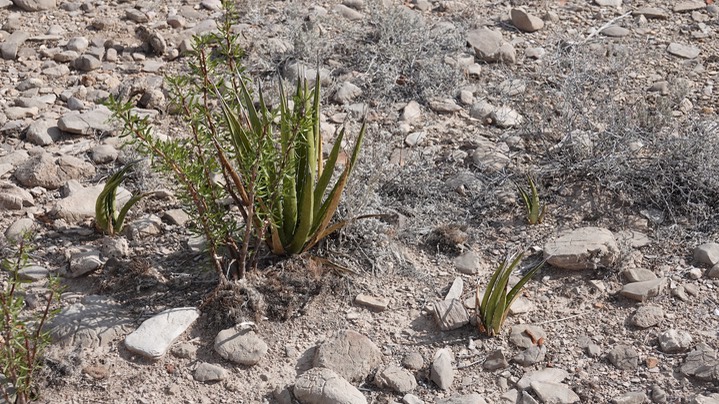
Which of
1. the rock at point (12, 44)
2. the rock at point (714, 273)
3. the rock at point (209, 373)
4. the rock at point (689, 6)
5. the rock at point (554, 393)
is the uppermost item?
the rock at point (689, 6)

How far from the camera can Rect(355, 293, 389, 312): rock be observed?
387 cm

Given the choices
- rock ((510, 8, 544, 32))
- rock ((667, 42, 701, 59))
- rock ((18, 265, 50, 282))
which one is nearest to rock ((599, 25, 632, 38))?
rock ((667, 42, 701, 59))

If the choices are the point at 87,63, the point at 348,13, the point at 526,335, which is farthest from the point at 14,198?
the point at 348,13

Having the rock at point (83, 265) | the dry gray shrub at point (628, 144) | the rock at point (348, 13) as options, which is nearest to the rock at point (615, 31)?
the dry gray shrub at point (628, 144)

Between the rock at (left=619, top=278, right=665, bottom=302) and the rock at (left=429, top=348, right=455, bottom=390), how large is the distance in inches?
36.1

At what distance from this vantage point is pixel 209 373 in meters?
3.49

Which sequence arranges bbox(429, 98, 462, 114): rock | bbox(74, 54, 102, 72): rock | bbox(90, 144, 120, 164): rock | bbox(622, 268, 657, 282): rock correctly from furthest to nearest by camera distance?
bbox(74, 54, 102, 72): rock → bbox(429, 98, 462, 114): rock → bbox(90, 144, 120, 164): rock → bbox(622, 268, 657, 282): rock

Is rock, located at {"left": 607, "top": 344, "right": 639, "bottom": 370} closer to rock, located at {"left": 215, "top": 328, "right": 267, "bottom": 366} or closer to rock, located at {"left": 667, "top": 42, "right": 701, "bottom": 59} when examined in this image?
rock, located at {"left": 215, "top": 328, "right": 267, "bottom": 366}

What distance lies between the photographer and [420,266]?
163 inches

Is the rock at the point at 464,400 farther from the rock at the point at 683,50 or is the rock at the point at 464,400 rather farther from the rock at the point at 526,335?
the rock at the point at 683,50

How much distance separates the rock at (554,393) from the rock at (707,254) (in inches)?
44.0

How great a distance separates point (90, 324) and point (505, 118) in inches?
105

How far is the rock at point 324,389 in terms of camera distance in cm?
333

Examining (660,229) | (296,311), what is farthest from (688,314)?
(296,311)
